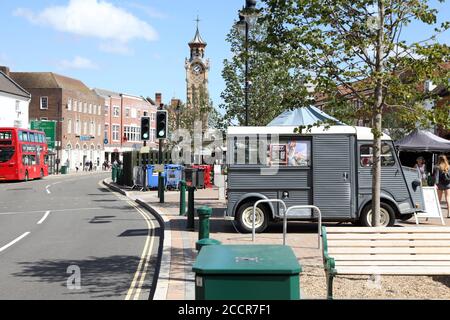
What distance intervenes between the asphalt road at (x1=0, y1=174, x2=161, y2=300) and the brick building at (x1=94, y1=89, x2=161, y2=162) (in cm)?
7536

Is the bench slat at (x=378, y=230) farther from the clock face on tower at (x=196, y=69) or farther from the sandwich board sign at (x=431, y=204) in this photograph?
→ the clock face on tower at (x=196, y=69)

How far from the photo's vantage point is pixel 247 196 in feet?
43.2

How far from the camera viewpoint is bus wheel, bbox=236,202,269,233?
43.2 feet

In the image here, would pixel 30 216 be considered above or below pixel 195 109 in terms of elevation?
below

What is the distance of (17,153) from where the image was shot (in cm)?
3984

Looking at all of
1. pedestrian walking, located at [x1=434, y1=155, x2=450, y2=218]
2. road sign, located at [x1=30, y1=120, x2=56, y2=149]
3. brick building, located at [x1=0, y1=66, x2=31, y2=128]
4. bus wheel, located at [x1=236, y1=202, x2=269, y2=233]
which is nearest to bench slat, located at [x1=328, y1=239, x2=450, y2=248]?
bus wheel, located at [x1=236, y1=202, x2=269, y2=233]

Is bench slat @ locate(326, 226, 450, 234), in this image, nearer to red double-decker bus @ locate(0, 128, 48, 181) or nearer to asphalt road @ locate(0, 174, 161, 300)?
asphalt road @ locate(0, 174, 161, 300)

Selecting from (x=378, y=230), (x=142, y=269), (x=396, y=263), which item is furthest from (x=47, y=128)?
(x=396, y=263)

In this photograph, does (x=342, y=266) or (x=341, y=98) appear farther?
(x=341, y=98)

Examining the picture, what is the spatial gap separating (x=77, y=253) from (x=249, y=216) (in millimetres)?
4149
